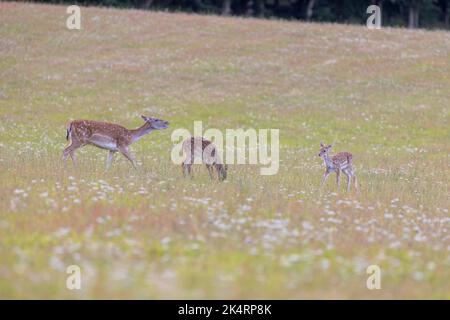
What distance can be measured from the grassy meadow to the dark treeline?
69.1 feet

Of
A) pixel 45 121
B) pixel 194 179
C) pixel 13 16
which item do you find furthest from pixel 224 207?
pixel 13 16

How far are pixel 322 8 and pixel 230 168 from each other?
181ft

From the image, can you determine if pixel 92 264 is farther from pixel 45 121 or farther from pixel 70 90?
pixel 70 90

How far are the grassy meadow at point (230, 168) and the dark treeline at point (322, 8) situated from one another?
21.1 metres

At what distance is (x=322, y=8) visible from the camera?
71.9 metres

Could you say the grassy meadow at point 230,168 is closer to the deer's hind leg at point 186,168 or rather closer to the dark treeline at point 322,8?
the deer's hind leg at point 186,168

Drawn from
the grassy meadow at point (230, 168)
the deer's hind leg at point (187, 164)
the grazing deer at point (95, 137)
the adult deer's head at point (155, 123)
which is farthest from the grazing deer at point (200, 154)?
the adult deer's head at point (155, 123)

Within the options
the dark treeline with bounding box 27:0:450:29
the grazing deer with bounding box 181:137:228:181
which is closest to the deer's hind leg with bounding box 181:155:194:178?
the grazing deer with bounding box 181:137:228:181

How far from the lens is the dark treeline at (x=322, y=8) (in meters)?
68.0

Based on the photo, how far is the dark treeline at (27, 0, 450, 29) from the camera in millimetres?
68000

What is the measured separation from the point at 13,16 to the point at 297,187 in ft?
106

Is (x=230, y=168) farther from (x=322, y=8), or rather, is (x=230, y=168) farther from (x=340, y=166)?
(x=322, y=8)

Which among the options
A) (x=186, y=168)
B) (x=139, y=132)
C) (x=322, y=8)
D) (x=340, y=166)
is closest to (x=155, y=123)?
(x=139, y=132)

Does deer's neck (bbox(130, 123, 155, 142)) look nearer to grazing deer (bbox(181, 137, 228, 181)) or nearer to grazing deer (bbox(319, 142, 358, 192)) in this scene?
grazing deer (bbox(181, 137, 228, 181))
